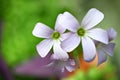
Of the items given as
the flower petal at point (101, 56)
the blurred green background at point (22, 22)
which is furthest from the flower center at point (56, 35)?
the blurred green background at point (22, 22)

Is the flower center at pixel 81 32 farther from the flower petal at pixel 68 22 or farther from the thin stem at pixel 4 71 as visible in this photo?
the thin stem at pixel 4 71

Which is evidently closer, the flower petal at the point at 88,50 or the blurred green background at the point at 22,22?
the flower petal at the point at 88,50

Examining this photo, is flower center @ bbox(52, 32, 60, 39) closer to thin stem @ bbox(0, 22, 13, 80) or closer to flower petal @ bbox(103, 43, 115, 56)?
flower petal @ bbox(103, 43, 115, 56)

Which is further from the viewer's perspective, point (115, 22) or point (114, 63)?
point (115, 22)

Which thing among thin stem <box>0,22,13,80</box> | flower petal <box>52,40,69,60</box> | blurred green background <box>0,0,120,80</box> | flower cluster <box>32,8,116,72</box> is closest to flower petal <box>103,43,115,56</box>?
flower cluster <box>32,8,116,72</box>

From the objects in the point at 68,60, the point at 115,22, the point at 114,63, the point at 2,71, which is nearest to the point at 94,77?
the point at 114,63

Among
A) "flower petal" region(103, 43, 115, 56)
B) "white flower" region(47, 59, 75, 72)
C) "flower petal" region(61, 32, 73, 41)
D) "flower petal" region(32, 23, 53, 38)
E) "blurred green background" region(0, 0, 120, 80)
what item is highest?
"blurred green background" region(0, 0, 120, 80)

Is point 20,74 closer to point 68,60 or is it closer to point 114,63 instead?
point 114,63

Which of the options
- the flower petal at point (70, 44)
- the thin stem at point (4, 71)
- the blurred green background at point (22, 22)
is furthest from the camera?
the blurred green background at point (22, 22)
